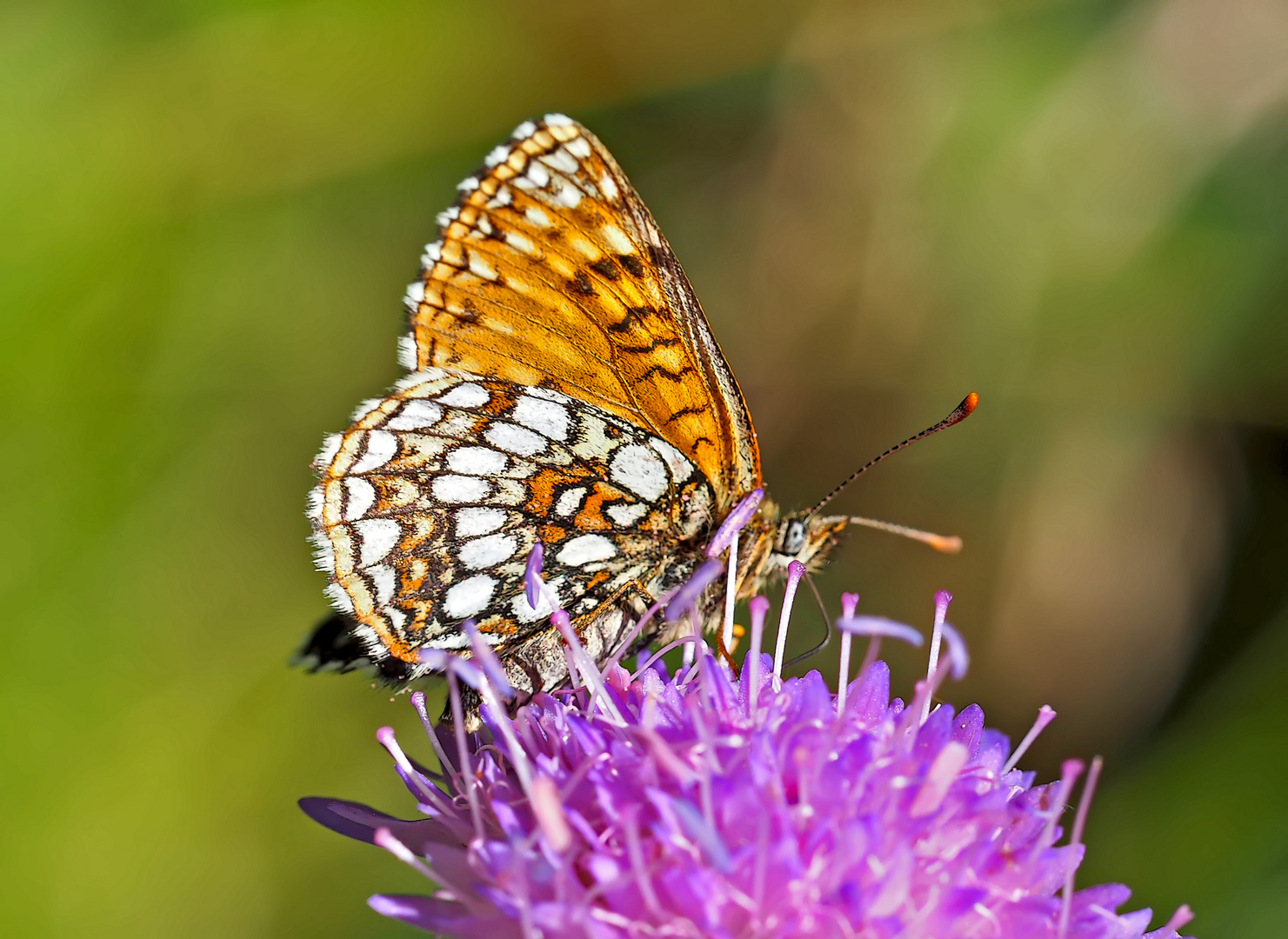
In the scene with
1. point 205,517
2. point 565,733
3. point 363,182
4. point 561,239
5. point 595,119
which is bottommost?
point 565,733

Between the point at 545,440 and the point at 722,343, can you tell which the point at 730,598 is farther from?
the point at 722,343

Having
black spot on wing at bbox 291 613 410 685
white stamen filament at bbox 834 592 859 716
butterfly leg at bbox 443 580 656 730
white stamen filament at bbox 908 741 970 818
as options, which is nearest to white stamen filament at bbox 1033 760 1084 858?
white stamen filament at bbox 908 741 970 818

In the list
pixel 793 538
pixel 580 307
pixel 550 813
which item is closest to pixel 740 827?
pixel 550 813

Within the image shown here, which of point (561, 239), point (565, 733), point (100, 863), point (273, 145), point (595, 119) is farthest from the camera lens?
point (595, 119)

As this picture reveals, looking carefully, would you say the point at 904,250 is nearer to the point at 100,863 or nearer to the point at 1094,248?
the point at 1094,248

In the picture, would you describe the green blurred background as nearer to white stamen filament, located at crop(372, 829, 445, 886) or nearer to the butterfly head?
the butterfly head

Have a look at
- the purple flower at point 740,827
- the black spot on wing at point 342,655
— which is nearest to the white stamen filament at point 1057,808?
the purple flower at point 740,827

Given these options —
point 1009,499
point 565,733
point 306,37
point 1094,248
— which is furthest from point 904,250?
point 565,733
